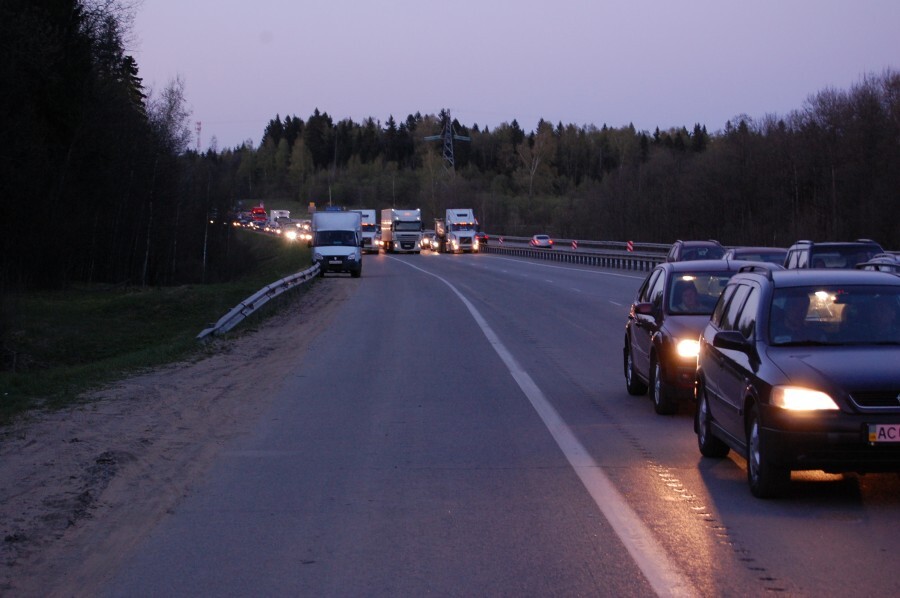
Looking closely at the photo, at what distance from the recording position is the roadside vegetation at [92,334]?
14.9 meters

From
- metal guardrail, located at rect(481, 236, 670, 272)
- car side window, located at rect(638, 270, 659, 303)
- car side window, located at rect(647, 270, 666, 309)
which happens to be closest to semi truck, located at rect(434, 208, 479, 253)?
metal guardrail, located at rect(481, 236, 670, 272)

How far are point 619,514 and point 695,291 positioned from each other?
568 cm

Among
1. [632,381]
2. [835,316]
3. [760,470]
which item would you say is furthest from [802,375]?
[632,381]

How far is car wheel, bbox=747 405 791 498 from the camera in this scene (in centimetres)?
754

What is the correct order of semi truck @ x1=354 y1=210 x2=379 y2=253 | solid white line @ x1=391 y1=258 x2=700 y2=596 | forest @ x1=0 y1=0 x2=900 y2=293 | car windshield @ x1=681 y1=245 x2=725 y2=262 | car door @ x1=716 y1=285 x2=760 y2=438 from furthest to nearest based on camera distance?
1. semi truck @ x1=354 y1=210 x2=379 y2=253
2. forest @ x1=0 y1=0 x2=900 y2=293
3. car windshield @ x1=681 y1=245 x2=725 y2=262
4. car door @ x1=716 y1=285 x2=760 y2=438
5. solid white line @ x1=391 y1=258 x2=700 y2=596

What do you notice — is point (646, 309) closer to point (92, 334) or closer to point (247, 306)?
point (247, 306)

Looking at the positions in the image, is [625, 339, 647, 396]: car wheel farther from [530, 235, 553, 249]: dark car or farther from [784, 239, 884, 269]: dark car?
[530, 235, 553, 249]: dark car

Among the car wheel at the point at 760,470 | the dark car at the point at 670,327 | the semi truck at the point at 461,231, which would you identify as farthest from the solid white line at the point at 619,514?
the semi truck at the point at 461,231

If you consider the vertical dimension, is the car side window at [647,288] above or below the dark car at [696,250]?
below

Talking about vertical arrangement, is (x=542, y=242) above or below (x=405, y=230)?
below

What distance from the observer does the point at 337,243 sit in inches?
1983

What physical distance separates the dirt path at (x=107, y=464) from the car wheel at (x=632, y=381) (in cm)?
455

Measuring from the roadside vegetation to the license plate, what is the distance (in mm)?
8689

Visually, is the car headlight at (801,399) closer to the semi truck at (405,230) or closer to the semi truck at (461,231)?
the semi truck at (405,230)
